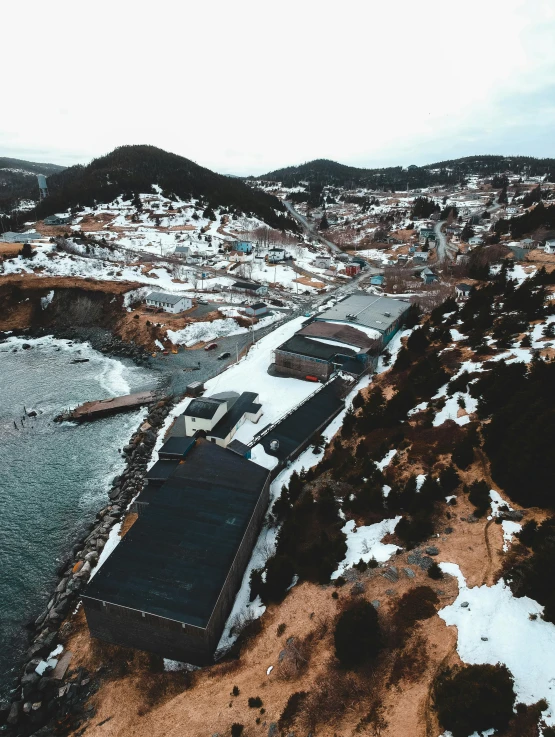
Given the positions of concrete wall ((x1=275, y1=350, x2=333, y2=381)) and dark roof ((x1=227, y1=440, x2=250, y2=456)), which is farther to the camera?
concrete wall ((x1=275, y1=350, x2=333, y2=381))

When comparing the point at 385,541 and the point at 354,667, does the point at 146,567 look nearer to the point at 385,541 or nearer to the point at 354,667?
the point at 354,667

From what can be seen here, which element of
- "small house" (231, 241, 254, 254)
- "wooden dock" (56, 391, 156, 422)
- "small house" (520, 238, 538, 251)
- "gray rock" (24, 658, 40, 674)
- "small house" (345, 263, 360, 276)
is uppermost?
"small house" (520, 238, 538, 251)

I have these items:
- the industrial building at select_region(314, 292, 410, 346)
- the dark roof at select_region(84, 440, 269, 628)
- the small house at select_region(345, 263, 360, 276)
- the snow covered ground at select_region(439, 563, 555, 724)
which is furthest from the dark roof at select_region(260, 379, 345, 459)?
the small house at select_region(345, 263, 360, 276)

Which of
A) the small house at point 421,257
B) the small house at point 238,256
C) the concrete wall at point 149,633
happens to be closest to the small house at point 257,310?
the small house at point 238,256

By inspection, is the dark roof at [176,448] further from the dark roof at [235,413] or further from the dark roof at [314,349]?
the dark roof at [314,349]

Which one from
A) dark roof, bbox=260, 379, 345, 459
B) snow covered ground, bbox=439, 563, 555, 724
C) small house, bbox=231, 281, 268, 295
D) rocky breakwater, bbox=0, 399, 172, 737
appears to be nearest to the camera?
snow covered ground, bbox=439, 563, 555, 724

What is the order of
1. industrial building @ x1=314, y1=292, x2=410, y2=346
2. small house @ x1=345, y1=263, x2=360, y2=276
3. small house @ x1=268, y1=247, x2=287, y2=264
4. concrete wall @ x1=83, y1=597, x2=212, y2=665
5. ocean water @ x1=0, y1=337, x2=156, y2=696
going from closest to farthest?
concrete wall @ x1=83, y1=597, x2=212, y2=665 → ocean water @ x1=0, y1=337, x2=156, y2=696 → industrial building @ x1=314, y1=292, x2=410, y2=346 → small house @ x1=345, y1=263, x2=360, y2=276 → small house @ x1=268, y1=247, x2=287, y2=264

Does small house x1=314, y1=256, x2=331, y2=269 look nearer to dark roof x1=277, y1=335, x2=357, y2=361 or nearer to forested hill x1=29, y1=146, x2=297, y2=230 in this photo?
forested hill x1=29, y1=146, x2=297, y2=230
